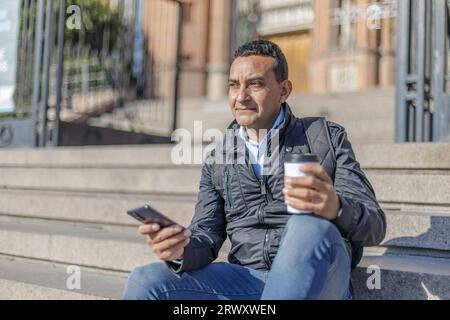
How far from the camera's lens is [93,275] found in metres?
3.19

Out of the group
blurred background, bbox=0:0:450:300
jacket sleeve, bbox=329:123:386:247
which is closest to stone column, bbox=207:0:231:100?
blurred background, bbox=0:0:450:300

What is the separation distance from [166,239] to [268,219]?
1.42 ft

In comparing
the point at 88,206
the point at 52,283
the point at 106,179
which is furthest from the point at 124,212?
the point at 52,283

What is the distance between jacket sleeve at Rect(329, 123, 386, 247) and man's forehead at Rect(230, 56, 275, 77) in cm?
33

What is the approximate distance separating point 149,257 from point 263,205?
1017 millimetres

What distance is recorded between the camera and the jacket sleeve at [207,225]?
2.11 m

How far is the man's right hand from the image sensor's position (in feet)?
6.28

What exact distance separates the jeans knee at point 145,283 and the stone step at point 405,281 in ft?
2.79

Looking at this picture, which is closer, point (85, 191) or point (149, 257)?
point (149, 257)
